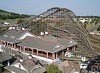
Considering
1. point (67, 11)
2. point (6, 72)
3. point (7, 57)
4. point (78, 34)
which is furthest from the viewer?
point (67, 11)

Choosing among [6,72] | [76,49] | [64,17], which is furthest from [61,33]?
[6,72]

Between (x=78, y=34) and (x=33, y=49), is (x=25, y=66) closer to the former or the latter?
(x=33, y=49)

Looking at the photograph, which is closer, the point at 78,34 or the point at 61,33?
the point at 78,34

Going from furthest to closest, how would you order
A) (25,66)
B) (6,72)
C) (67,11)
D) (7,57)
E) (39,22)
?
1. (39,22)
2. (67,11)
3. (7,57)
4. (6,72)
5. (25,66)

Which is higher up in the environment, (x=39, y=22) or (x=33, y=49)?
(x=39, y=22)

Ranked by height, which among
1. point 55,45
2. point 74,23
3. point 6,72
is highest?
point 74,23

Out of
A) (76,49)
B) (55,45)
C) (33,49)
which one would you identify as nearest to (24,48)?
(33,49)

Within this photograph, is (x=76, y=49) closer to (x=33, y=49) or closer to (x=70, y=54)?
(x=70, y=54)
